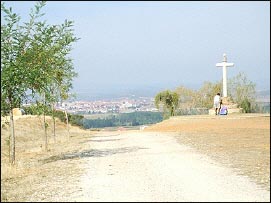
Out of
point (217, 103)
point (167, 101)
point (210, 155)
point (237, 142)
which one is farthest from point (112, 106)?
point (210, 155)

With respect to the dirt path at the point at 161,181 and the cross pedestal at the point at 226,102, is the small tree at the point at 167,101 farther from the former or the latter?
the dirt path at the point at 161,181

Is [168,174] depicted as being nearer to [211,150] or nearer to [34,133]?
[211,150]

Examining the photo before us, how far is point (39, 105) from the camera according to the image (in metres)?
16.1

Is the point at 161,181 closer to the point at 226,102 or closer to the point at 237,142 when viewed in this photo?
the point at 237,142

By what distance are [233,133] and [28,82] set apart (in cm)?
1249

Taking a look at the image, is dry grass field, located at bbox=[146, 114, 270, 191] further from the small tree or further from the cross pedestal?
the small tree

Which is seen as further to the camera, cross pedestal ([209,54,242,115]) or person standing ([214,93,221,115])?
cross pedestal ([209,54,242,115])

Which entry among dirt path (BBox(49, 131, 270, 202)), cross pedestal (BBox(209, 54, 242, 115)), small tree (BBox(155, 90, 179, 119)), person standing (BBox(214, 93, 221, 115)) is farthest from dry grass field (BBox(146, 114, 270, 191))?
small tree (BBox(155, 90, 179, 119))

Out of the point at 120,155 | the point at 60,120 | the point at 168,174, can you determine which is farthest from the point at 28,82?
the point at 60,120

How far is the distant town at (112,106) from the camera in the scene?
108 ft

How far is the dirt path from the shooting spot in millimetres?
9266

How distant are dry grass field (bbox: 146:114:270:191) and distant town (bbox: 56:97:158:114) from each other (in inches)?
222

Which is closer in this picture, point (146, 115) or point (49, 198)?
point (49, 198)

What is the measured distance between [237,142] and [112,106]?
2606cm
